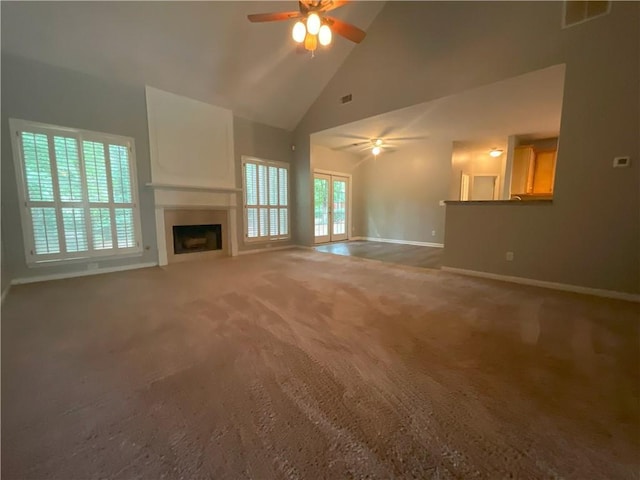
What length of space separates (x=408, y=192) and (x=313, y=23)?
5.26 m

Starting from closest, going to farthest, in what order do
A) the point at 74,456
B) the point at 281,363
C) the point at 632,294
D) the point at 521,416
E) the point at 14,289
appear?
the point at 74,456
the point at 521,416
the point at 281,363
the point at 632,294
the point at 14,289

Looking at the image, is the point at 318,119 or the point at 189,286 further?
the point at 318,119

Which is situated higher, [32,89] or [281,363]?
→ [32,89]

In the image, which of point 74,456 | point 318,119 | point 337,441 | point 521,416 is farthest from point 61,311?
point 318,119

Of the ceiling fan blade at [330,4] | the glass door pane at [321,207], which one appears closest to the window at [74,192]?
the ceiling fan blade at [330,4]

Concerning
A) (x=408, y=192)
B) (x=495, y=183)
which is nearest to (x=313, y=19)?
(x=408, y=192)

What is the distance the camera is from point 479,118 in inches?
192

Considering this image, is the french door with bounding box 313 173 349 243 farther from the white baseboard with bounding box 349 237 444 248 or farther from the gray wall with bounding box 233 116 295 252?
the gray wall with bounding box 233 116 295 252

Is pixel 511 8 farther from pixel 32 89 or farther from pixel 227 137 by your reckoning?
pixel 32 89

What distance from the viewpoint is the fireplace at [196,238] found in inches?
201

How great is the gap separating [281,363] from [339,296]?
139cm

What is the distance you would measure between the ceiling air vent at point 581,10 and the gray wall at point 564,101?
0.18 feet

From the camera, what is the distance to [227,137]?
5.42 metres

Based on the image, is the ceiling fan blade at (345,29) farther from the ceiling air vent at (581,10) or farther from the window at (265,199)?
the window at (265,199)
